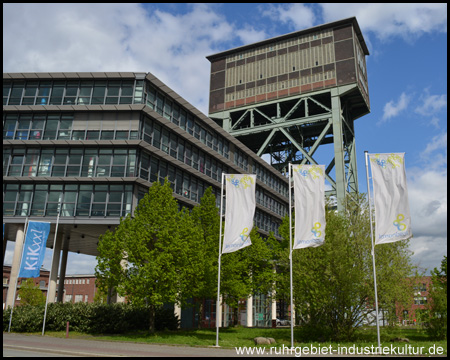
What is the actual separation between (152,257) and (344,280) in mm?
12015

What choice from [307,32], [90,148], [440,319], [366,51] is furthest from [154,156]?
[366,51]

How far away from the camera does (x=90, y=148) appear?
39.5 meters

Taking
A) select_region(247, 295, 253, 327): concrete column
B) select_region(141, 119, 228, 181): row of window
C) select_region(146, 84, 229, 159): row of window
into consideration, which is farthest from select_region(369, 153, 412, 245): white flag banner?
select_region(247, 295, 253, 327): concrete column

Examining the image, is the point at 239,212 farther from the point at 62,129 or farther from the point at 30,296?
the point at 30,296

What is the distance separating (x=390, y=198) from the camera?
21.5 metres

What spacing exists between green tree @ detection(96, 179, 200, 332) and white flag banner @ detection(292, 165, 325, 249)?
817 cm

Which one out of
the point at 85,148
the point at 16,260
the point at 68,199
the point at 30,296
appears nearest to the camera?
the point at 16,260

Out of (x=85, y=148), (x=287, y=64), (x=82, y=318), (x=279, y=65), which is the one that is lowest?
(x=82, y=318)

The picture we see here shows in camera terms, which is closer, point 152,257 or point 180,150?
point 152,257

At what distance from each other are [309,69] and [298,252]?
154ft

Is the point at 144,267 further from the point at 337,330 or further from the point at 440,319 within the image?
the point at 440,319

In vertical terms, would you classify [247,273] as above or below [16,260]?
below

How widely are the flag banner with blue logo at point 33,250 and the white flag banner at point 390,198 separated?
74.7ft

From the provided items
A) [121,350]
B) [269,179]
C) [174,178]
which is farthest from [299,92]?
[121,350]
